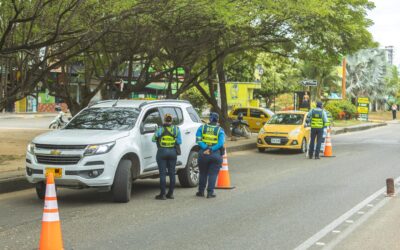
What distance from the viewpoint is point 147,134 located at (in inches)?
420

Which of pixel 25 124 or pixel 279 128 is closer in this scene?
pixel 279 128

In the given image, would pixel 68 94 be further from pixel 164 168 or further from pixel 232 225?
pixel 232 225

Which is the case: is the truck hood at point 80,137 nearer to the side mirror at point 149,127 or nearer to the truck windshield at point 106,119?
the truck windshield at point 106,119

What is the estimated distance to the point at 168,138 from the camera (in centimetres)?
1006

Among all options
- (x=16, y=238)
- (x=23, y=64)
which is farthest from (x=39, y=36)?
(x=16, y=238)

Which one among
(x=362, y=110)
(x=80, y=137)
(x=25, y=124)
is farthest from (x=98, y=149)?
(x=362, y=110)

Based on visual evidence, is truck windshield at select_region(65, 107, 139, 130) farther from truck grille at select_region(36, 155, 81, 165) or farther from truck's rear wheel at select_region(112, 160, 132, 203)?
truck grille at select_region(36, 155, 81, 165)

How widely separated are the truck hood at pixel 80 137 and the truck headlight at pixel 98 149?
67mm

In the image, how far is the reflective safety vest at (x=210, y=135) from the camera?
10328mm

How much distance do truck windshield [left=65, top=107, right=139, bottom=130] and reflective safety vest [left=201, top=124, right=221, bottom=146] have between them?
132 centimetres

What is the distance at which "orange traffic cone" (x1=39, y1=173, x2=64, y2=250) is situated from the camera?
6.20 meters

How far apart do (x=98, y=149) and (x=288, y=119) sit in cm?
1293

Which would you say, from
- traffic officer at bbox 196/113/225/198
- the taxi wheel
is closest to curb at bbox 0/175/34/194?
traffic officer at bbox 196/113/225/198

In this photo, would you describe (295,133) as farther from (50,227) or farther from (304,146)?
(50,227)
